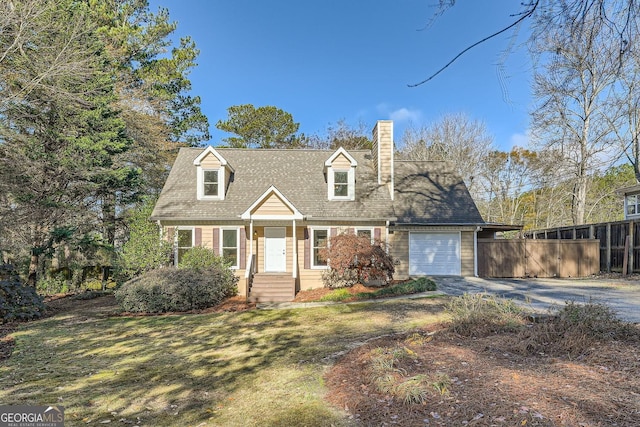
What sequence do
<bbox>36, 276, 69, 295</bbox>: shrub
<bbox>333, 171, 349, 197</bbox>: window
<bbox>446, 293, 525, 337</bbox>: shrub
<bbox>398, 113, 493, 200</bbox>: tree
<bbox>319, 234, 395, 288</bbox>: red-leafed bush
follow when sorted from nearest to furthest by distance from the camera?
<bbox>446, 293, 525, 337</bbox>: shrub
<bbox>319, 234, 395, 288</bbox>: red-leafed bush
<bbox>333, 171, 349, 197</bbox>: window
<bbox>36, 276, 69, 295</bbox>: shrub
<bbox>398, 113, 493, 200</bbox>: tree

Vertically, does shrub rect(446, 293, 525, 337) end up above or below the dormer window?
below

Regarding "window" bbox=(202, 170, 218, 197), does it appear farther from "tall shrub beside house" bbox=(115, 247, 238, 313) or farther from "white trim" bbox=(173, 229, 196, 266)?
"tall shrub beside house" bbox=(115, 247, 238, 313)

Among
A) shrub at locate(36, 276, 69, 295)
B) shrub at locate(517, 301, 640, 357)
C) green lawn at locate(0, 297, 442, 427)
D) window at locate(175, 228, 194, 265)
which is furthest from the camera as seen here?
shrub at locate(36, 276, 69, 295)

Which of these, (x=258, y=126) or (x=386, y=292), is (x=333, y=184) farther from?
(x=258, y=126)

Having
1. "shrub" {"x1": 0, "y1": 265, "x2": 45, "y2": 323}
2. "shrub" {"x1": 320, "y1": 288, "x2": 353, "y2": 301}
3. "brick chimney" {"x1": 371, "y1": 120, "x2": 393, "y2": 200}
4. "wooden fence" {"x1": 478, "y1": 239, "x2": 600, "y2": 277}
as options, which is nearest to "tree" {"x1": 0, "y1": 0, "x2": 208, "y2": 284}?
"shrub" {"x1": 0, "y1": 265, "x2": 45, "y2": 323}

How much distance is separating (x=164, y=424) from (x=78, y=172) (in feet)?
47.2

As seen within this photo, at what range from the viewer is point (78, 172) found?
1470 centimetres

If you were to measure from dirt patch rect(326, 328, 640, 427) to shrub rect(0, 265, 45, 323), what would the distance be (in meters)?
10.5

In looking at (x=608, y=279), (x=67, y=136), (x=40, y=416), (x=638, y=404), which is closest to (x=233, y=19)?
(x=67, y=136)

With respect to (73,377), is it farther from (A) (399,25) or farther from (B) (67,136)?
(B) (67,136)

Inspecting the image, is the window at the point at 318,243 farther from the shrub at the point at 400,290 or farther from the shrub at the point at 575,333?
the shrub at the point at 575,333

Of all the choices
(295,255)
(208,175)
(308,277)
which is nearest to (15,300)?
(208,175)

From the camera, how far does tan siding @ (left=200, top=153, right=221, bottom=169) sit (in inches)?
600

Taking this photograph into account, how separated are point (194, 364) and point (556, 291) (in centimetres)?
1186
